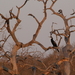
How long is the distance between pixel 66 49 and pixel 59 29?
59.9 inches

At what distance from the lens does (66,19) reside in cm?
1284

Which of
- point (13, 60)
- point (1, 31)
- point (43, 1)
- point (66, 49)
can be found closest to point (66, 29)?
point (66, 49)

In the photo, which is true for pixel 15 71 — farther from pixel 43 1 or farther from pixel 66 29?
pixel 66 29

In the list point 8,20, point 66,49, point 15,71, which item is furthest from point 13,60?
point 66,49

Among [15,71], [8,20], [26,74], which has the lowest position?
[26,74]

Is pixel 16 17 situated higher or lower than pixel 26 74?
higher

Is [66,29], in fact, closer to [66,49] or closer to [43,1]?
[66,49]

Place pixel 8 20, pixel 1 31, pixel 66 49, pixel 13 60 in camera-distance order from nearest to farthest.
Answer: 1. pixel 8 20
2. pixel 13 60
3. pixel 1 31
4. pixel 66 49

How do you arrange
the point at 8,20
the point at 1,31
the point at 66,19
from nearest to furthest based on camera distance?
the point at 8,20 < the point at 1,31 < the point at 66,19

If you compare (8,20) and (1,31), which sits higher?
(8,20)

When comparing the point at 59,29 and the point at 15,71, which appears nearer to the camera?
the point at 15,71

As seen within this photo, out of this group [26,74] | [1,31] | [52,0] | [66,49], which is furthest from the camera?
[26,74]

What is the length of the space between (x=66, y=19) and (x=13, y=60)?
264 inches

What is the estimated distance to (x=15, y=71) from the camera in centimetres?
706
